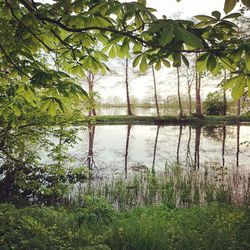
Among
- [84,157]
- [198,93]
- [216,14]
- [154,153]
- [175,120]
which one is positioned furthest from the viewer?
[198,93]

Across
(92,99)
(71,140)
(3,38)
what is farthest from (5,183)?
(3,38)

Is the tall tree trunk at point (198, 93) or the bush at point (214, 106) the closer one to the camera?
the tall tree trunk at point (198, 93)

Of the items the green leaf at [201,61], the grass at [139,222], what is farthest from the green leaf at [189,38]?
the grass at [139,222]

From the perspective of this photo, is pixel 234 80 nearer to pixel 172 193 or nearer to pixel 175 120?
pixel 172 193

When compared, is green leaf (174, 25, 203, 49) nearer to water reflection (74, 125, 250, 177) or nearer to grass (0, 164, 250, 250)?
grass (0, 164, 250, 250)

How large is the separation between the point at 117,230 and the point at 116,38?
11.5 ft

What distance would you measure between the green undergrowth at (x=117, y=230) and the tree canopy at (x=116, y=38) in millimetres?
1387

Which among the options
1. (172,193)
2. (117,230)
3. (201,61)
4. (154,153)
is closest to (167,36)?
(201,61)

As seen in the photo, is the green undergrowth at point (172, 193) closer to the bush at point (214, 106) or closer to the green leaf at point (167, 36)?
the green leaf at point (167, 36)

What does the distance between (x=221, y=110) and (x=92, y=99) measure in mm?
31100

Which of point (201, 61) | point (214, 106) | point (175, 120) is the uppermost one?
point (214, 106)

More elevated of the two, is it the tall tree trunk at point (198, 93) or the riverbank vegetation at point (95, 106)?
the tall tree trunk at point (198, 93)

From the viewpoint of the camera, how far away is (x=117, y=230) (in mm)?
4375

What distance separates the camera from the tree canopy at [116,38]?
123 centimetres
